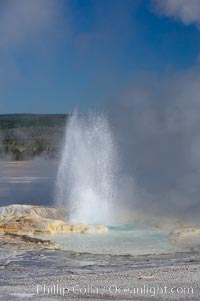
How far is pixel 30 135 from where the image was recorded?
216 feet

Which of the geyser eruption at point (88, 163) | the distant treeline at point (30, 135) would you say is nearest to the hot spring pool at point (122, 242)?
the geyser eruption at point (88, 163)

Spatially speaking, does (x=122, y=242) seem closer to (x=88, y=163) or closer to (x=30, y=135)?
(x=88, y=163)

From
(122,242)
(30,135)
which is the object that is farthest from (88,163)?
(30,135)

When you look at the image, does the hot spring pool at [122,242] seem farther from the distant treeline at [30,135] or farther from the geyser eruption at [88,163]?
the distant treeline at [30,135]

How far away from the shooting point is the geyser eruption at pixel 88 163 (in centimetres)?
1769

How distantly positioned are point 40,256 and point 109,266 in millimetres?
1731

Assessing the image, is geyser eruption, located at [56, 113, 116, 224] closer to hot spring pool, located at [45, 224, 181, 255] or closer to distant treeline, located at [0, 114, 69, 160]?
hot spring pool, located at [45, 224, 181, 255]

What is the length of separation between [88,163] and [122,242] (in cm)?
516

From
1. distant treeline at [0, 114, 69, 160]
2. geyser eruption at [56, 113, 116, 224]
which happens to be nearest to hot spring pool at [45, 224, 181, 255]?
geyser eruption at [56, 113, 116, 224]

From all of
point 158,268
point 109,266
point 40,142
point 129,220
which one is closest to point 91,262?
point 109,266

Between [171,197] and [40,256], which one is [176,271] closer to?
[40,256]

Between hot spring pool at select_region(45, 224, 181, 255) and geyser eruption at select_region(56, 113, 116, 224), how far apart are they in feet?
7.68

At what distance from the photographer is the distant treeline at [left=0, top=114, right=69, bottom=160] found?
163 ft

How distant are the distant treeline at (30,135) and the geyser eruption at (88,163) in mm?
28905
